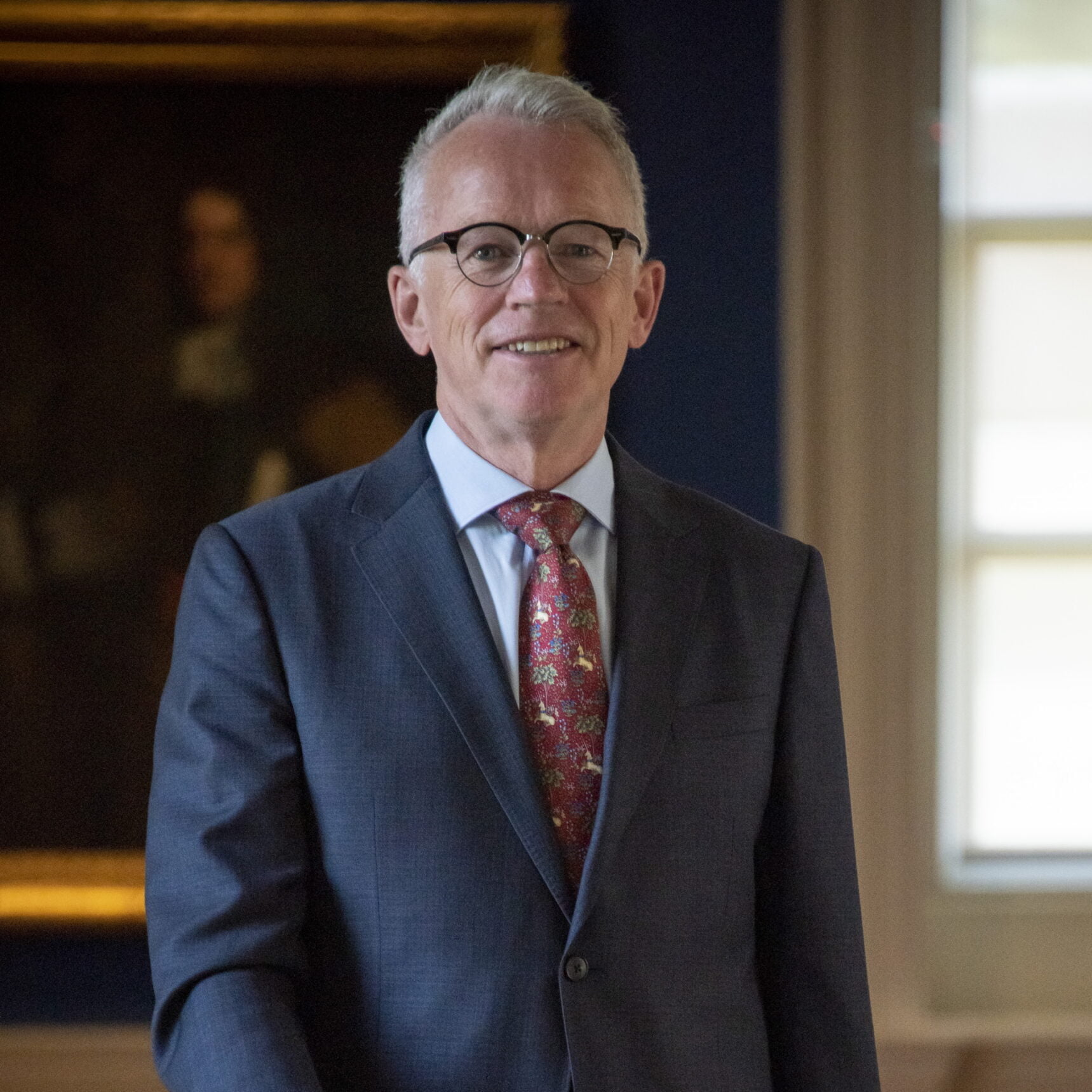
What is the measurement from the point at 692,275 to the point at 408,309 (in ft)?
4.02

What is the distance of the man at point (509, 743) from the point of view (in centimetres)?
115

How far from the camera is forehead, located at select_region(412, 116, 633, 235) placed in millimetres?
1261

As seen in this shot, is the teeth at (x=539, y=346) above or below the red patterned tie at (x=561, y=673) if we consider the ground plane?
above

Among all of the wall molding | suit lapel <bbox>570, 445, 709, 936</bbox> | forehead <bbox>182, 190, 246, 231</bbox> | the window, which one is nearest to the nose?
suit lapel <bbox>570, 445, 709, 936</bbox>

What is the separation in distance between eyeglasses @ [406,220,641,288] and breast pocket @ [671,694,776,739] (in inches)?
18.5

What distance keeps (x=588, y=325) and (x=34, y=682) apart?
5.61 feet

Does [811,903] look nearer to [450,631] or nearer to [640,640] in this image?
[640,640]

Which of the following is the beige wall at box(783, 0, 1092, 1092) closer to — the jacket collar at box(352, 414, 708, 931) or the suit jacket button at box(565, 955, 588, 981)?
the jacket collar at box(352, 414, 708, 931)

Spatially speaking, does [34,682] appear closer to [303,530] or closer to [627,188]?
[303,530]

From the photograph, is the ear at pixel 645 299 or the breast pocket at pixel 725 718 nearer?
the breast pocket at pixel 725 718

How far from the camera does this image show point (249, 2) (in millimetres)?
2416

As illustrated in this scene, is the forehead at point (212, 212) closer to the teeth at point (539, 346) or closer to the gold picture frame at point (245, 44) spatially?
the gold picture frame at point (245, 44)

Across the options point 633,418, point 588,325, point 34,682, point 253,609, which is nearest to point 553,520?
point 588,325

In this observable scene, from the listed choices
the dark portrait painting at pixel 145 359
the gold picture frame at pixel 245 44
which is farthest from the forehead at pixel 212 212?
the gold picture frame at pixel 245 44
